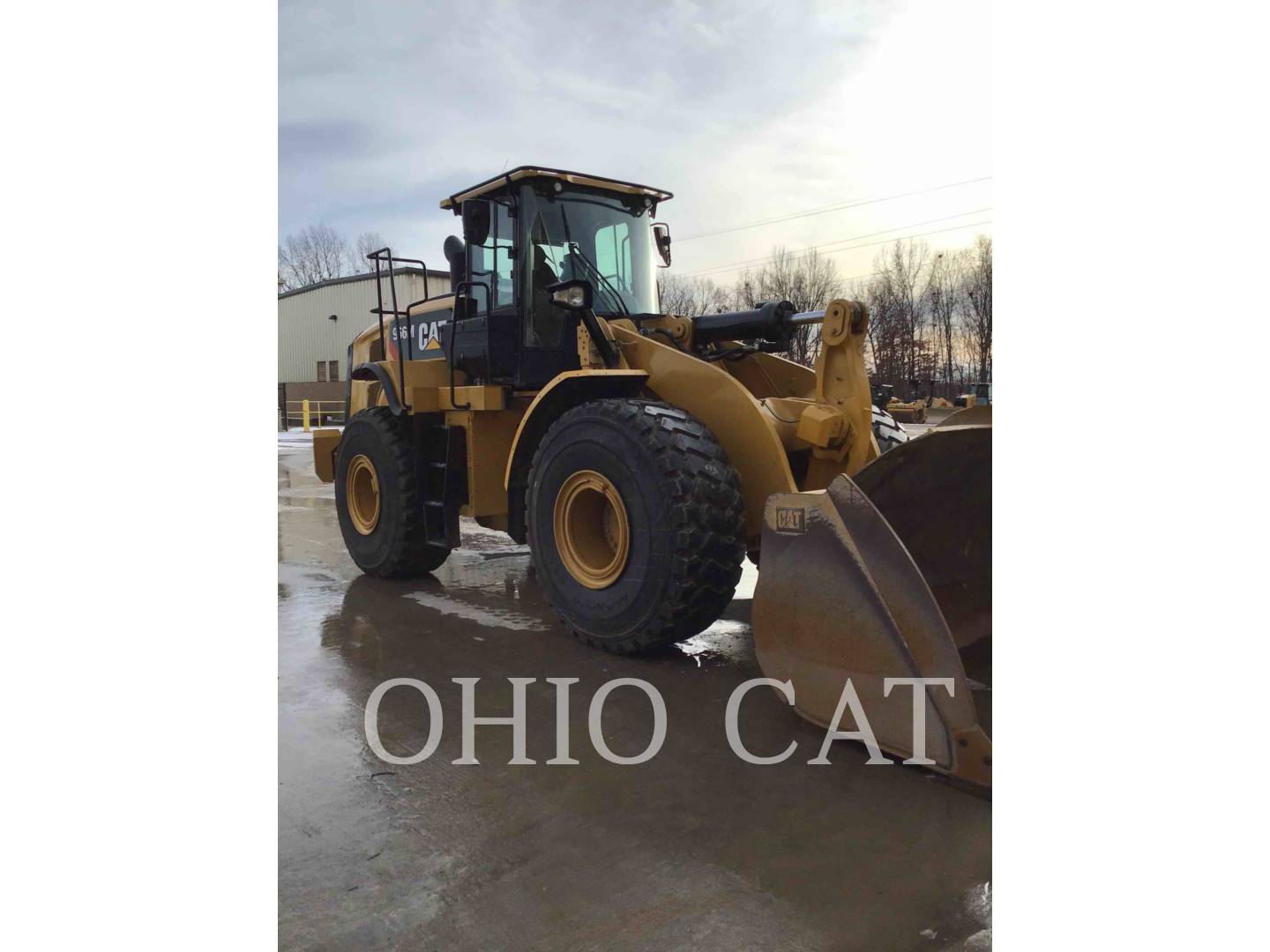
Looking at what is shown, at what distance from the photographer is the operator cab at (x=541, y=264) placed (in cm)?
539

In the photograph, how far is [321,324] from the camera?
27.6 m

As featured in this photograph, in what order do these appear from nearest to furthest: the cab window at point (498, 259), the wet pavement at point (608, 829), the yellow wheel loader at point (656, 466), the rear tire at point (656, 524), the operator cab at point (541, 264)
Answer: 1. the wet pavement at point (608, 829)
2. the yellow wheel loader at point (656, 466)
3. the rear tire at point (656, 524)
4. the operator cab at point (541, 264)
5. the cab window at point (498, 259)

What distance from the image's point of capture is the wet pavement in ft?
7.12

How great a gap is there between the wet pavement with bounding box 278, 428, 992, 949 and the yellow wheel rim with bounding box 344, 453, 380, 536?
2.43 metres

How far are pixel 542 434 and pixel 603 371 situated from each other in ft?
2.45

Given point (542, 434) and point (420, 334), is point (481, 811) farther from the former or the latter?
point (420, 334)

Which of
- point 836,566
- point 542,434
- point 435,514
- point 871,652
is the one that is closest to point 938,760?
point 871,652

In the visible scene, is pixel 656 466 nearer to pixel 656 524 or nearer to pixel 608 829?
pixel 656 524

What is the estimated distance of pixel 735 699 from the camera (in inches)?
147

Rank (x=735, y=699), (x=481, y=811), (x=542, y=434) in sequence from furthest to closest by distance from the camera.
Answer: (x=542, y=434) → (x=735, y=699) → (x=481, y=811)

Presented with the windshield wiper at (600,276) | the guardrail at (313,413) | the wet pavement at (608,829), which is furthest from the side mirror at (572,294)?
the guardrail at (313,413)

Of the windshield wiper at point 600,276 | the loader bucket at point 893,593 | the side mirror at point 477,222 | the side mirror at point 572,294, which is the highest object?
the side mirror at point 477,222

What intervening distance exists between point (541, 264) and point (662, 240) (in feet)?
3.44

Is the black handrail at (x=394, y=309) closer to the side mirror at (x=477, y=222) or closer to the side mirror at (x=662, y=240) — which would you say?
the side mirror at (x=477, y=222)
